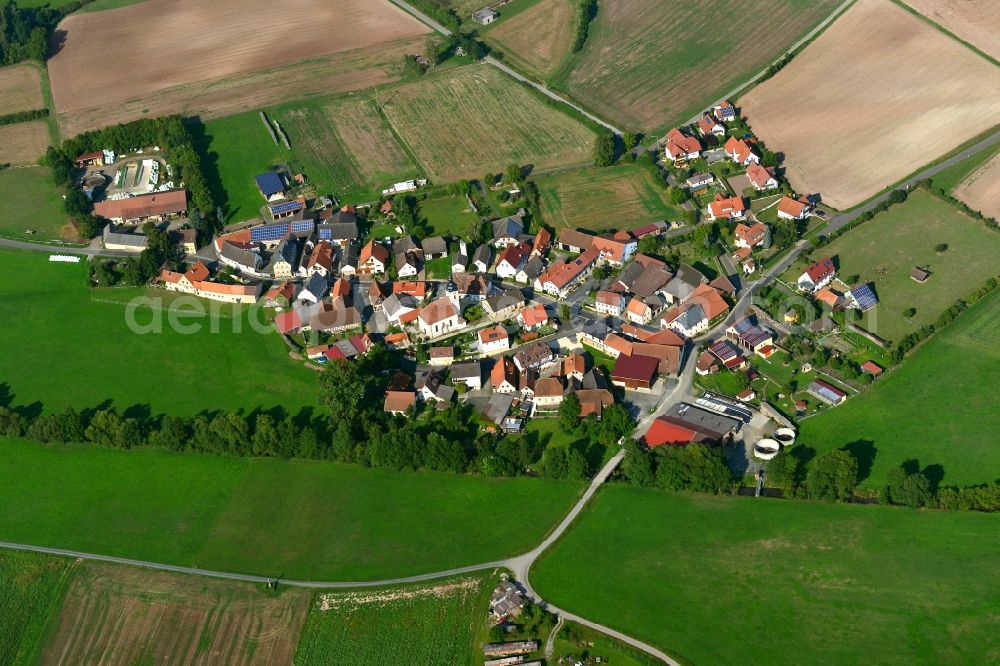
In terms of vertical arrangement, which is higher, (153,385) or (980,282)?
(980,282)

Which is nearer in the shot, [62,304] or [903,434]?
[903,434]

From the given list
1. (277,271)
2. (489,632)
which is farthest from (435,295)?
(489,632)

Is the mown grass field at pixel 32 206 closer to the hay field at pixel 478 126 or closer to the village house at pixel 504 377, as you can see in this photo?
the hay field at pixel 478 126

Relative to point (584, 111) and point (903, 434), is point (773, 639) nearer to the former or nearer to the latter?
point (903, 434)

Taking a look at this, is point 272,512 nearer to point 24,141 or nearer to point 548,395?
point 548,395

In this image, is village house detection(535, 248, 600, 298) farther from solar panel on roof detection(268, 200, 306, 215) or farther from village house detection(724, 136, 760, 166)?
solar panel on roof detection(268, 200, 306, 215)

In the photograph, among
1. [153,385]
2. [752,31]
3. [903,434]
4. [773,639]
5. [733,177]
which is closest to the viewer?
[773,639]

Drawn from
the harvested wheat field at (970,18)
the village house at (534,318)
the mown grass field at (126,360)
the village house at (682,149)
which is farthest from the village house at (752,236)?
the harvested wheat field at (970,18)
